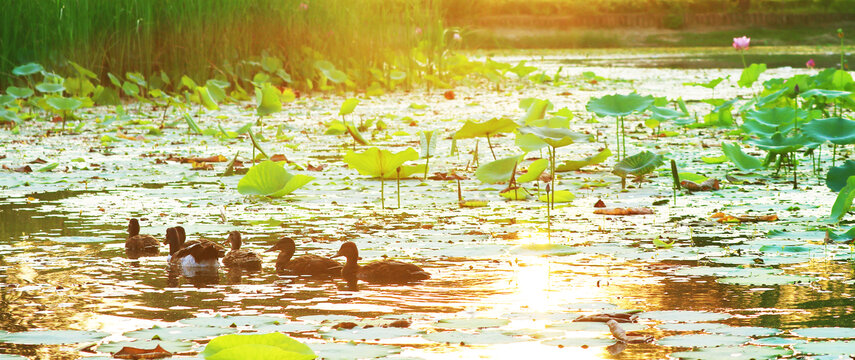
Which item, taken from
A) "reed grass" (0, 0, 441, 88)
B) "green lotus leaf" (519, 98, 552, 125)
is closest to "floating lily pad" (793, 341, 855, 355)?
"green lotus leaf" (519, 98, 552, 125)

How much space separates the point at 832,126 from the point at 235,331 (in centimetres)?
287

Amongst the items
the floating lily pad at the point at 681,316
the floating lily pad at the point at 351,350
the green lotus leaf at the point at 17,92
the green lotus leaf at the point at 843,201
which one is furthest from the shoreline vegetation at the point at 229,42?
the floating lily pad at the point at 351,350

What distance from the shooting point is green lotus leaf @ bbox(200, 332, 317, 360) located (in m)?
1.75

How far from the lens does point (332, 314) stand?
2391 millimetres

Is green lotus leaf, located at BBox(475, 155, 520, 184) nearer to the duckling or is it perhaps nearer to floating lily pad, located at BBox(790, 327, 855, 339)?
the duckling

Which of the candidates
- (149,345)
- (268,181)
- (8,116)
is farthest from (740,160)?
(8,116)

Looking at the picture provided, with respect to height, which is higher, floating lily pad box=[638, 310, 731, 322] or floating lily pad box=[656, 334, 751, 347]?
floating lily pad box=[638, 310, 731, 322]

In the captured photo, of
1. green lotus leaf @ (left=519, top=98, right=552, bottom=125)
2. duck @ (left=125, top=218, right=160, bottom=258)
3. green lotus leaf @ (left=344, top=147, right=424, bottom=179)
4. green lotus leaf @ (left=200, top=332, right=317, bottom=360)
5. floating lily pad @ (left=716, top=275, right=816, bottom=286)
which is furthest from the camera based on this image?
green lotus leaf @ (left=519, top=98, right=552, bottom=125)

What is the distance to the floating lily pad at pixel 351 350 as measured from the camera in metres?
2.00

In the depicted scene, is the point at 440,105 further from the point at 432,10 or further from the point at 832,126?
the point at 832,126

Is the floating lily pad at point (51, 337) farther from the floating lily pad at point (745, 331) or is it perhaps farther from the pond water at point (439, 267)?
the floating lily pad at point (745, 331)

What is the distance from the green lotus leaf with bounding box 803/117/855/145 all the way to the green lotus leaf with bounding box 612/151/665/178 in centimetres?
61

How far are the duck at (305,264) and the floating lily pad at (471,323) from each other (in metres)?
0.65

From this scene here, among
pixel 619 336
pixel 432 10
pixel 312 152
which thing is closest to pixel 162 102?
pixel 312 152
